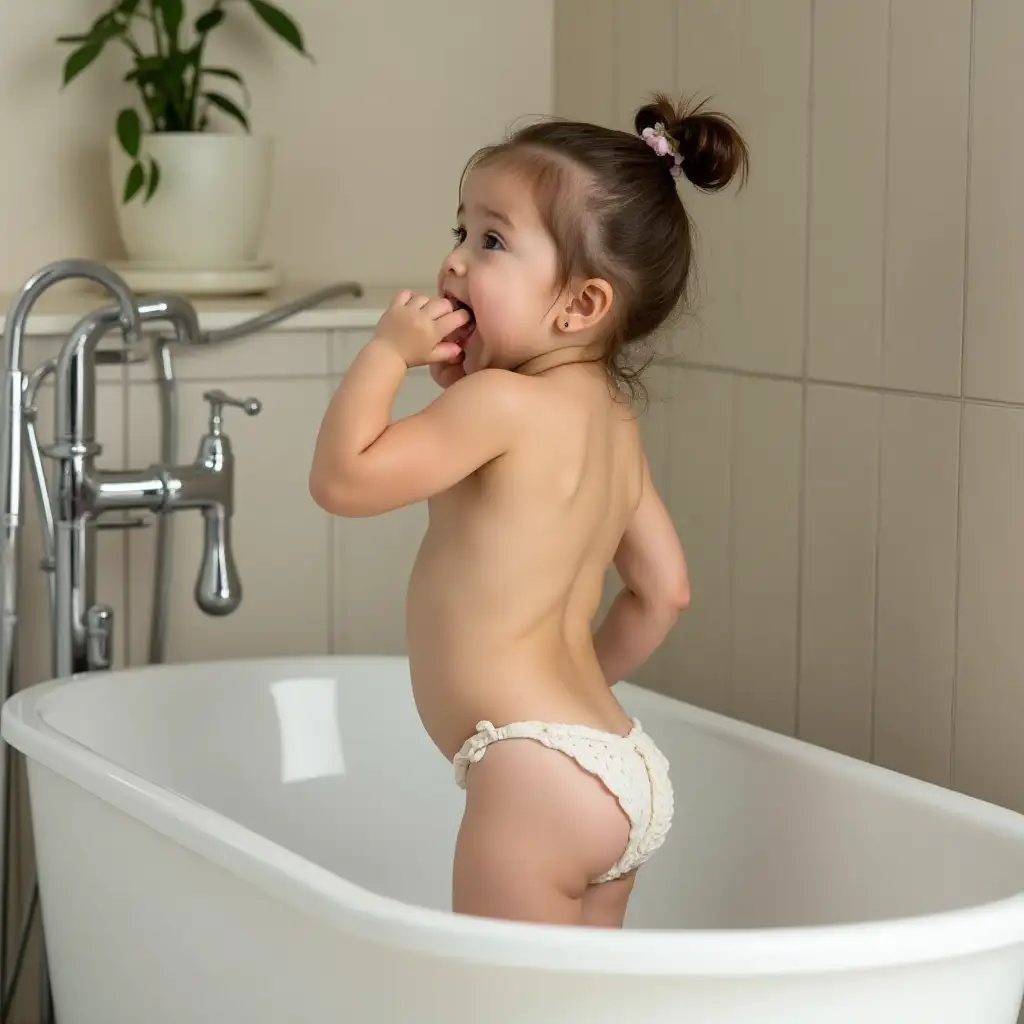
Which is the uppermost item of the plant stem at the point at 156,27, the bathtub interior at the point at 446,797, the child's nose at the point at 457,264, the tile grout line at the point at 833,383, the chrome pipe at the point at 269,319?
the plant stem at the point at 156,27

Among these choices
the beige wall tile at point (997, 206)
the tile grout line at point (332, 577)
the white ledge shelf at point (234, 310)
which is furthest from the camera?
the tile grout line at point (332, 577)

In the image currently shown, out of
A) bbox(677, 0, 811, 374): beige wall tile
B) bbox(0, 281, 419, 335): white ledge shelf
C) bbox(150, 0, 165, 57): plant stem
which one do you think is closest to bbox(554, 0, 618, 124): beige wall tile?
bbox(677, 0, 811, 374): beige wall tile

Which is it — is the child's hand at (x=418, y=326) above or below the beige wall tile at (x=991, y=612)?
above

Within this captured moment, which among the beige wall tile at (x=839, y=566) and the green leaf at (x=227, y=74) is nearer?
the beige wall tile at (x=839, y=566)

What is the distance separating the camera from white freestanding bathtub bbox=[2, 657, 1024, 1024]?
3.94ft

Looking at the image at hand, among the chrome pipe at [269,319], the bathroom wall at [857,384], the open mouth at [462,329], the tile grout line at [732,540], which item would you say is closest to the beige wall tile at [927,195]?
the bathroom wall at [857,384]

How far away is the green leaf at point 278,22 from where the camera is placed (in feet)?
7.58

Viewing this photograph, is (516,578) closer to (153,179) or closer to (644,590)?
(644,590)

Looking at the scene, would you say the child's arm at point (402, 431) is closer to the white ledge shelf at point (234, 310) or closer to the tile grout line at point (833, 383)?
the tile grout line at point (833, 383)

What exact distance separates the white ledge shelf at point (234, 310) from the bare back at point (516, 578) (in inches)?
31.0

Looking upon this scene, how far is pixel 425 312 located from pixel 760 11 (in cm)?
81

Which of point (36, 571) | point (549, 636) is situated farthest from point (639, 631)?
point (36, 571)

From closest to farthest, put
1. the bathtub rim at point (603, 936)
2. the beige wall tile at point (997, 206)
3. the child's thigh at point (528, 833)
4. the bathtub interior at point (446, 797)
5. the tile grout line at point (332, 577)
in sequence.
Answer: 1. the bathtub rim at point (603, 936)
2. the child's thigh at point (528, 833)
3. the bathtub interior at point (446, 797)
4. the beige wall tile at point (997, 206)
5. the tile grout line at point (332, 577)

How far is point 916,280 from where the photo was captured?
182 centimetres
